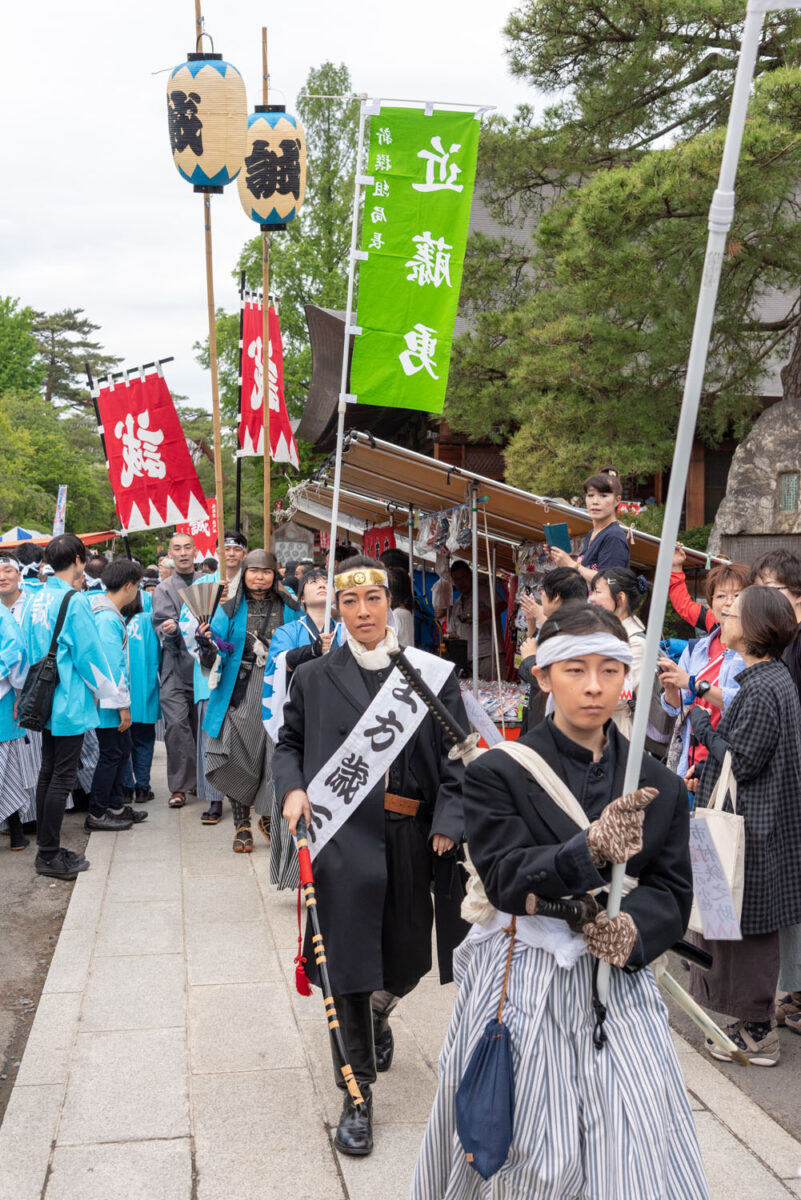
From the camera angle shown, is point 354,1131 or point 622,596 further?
point 622,596

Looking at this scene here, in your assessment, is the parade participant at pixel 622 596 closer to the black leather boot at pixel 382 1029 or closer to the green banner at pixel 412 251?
the black leather boot at pixel 382 1029

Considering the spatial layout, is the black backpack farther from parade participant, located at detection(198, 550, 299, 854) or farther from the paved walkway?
the paved walkway

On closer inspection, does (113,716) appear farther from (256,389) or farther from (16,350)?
(16,350)

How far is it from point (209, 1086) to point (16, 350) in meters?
A: 55.2

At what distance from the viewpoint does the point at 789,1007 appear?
475cm

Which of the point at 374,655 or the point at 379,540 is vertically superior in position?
the point at 379,540

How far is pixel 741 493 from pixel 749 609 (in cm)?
778

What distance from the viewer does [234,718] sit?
7.38 meters

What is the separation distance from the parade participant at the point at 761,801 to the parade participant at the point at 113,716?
180 inches

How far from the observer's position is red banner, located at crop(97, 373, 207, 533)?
341 inches

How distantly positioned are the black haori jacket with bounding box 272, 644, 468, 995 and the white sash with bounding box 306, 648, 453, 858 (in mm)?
35

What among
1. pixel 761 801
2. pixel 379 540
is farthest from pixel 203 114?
pixel 379 540

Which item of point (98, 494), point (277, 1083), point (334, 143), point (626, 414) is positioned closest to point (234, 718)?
point (277, 1083)

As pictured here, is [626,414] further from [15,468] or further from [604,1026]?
[15,468]
